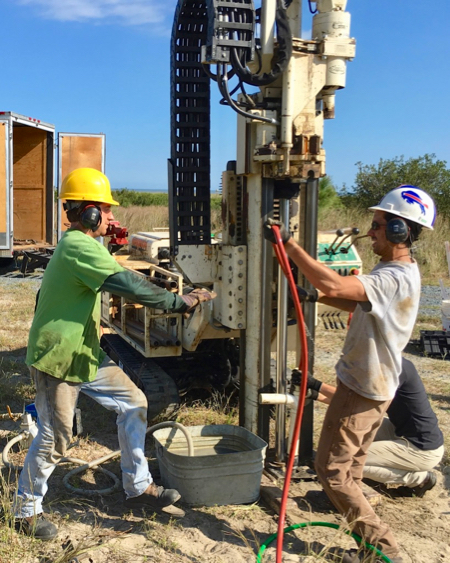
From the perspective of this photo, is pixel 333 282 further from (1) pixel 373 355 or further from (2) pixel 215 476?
(2) pixel 215 476

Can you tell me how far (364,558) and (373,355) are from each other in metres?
1.11

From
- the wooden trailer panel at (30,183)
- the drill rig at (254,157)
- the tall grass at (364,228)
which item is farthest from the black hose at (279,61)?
the wooden trailer panel at (30,183)

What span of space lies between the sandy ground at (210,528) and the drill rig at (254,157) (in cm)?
70

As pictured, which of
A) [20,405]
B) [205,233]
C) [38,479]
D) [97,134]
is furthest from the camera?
[97,134]

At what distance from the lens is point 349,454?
3740mm

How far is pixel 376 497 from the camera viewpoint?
174 inches

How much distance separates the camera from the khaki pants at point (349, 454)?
12.1ft

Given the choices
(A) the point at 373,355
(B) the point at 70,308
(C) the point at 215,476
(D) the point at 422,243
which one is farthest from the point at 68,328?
(D) the point at 422,243

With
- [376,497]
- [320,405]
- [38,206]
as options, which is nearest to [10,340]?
[320,405]

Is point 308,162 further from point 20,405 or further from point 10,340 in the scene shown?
point 10,340

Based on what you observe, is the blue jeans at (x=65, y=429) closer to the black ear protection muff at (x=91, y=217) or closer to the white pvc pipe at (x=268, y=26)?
the black ear protection muff at (x=91, y=217)

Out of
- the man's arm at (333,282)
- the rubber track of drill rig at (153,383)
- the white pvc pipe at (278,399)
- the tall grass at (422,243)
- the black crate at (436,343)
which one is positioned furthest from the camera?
the tall grass at (422,243)

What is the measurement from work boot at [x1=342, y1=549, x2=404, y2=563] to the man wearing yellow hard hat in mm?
1162

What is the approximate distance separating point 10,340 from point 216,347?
152 inches
